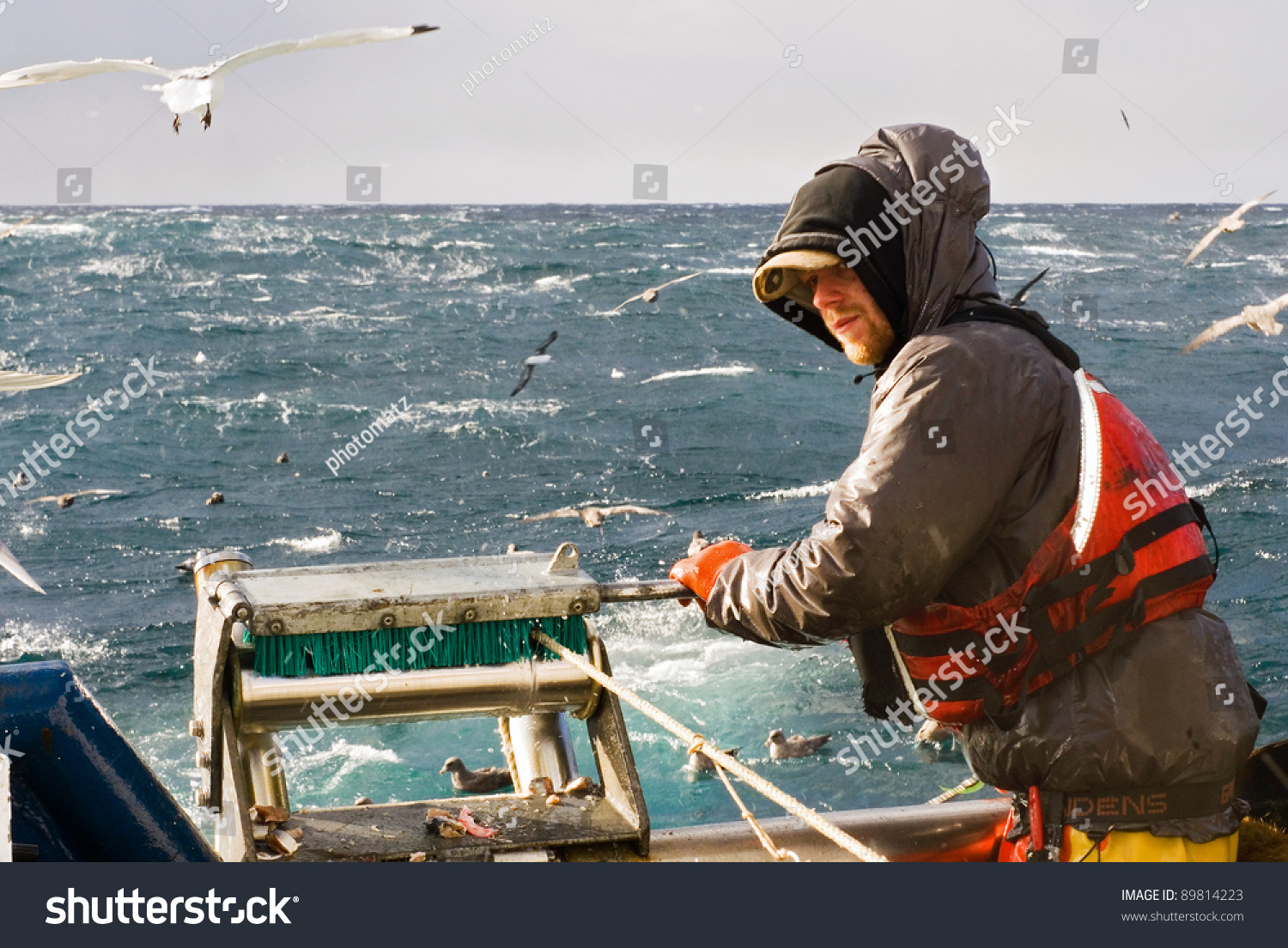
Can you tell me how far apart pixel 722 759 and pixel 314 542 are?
64.3 ft

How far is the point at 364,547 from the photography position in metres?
21.7

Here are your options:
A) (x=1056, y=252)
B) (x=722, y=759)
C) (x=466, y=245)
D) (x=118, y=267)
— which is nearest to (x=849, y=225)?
(x=722, y=759)

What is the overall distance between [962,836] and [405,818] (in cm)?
157

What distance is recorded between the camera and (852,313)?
10.5 feet

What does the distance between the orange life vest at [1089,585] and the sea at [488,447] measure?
904 cm

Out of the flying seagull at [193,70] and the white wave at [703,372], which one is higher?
the white wave at [703,372]

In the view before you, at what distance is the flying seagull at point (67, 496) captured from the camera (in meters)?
24.1

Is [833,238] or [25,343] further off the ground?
[25,343]

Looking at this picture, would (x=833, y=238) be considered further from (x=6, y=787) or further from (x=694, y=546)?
(x=6, y=787)

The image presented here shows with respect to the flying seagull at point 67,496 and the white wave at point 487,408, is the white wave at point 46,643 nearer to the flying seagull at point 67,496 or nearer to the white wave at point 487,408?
the flying seagull at point 67,496

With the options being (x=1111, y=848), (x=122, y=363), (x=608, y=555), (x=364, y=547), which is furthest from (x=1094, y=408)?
(x=122, y=363)

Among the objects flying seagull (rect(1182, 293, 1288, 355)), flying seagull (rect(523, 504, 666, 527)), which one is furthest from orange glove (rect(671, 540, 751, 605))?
flying seagull (rect(523, 504, 666, 527))

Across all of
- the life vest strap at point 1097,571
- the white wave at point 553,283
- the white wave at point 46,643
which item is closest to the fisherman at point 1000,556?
the life vest strap at point 1097,571

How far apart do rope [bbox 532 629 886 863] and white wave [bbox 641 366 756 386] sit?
32555 mm
